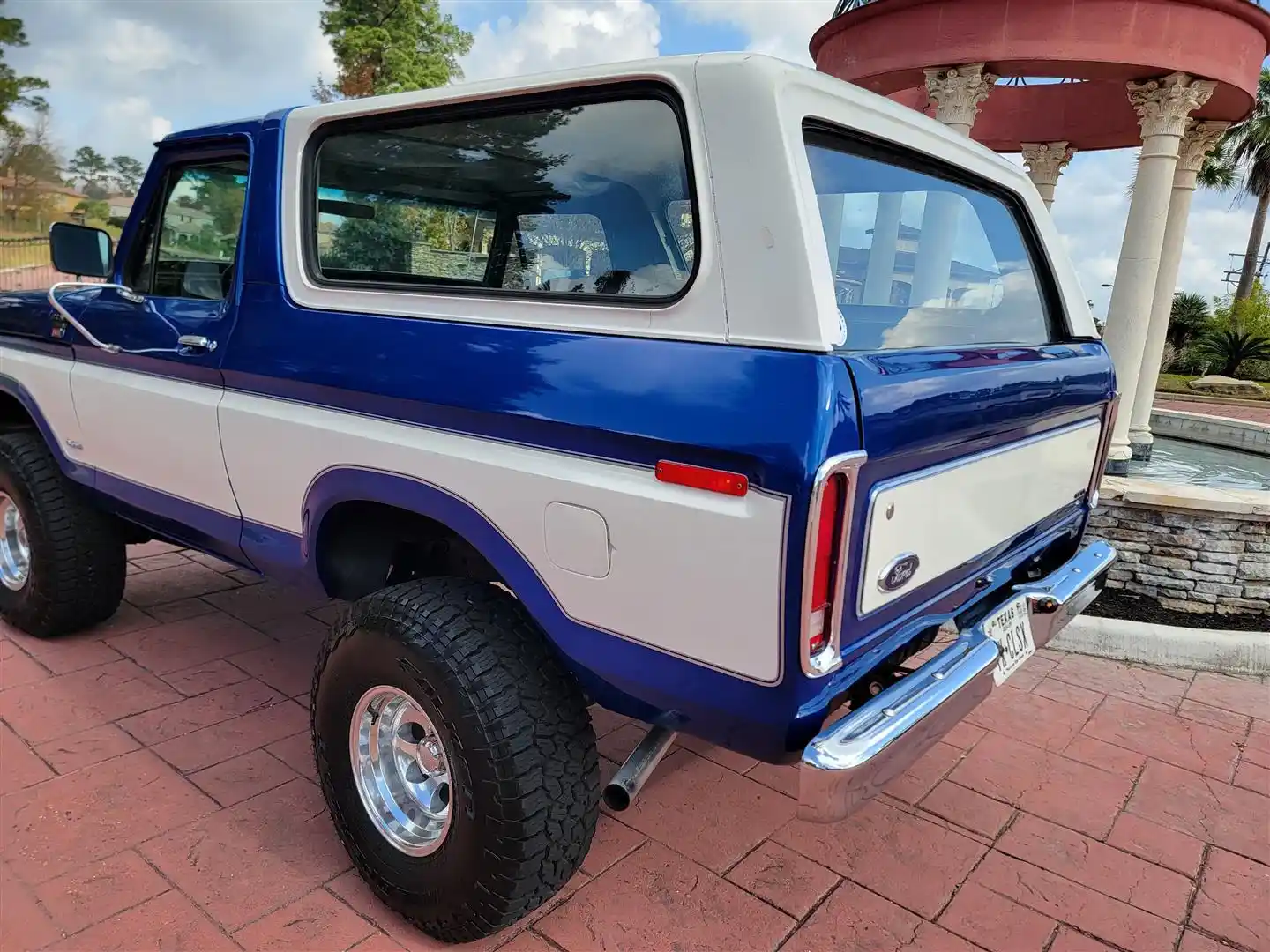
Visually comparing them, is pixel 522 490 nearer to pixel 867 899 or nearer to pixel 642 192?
pixel 642 192

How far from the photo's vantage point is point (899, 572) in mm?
1830

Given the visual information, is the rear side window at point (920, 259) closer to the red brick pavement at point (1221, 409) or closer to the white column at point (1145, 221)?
the white column at point (1145, 221)

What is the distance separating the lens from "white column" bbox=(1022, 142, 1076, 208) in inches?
342

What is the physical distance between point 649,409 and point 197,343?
168 cm

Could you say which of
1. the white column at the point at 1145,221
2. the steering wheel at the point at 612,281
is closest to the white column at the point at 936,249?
the steering wheel at the point at 612,281

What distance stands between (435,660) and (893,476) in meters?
1.07

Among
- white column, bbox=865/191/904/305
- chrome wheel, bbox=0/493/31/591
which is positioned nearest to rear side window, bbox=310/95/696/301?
white column, bbox=865/191/904/305

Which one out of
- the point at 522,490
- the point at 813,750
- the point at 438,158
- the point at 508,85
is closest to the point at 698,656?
the point at 813,750

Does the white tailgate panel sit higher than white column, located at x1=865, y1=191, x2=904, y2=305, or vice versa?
white column, located at x1=865, y1=191, x2=904, y2=305

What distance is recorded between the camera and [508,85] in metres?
2.08

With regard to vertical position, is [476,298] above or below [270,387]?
above

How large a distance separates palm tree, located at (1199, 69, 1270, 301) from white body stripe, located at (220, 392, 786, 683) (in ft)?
113

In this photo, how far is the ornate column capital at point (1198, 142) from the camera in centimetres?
706

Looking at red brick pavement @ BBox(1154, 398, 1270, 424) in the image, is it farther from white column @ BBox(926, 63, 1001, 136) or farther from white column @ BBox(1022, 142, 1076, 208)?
white column @ BBox(926, 63, 1001, 136)
